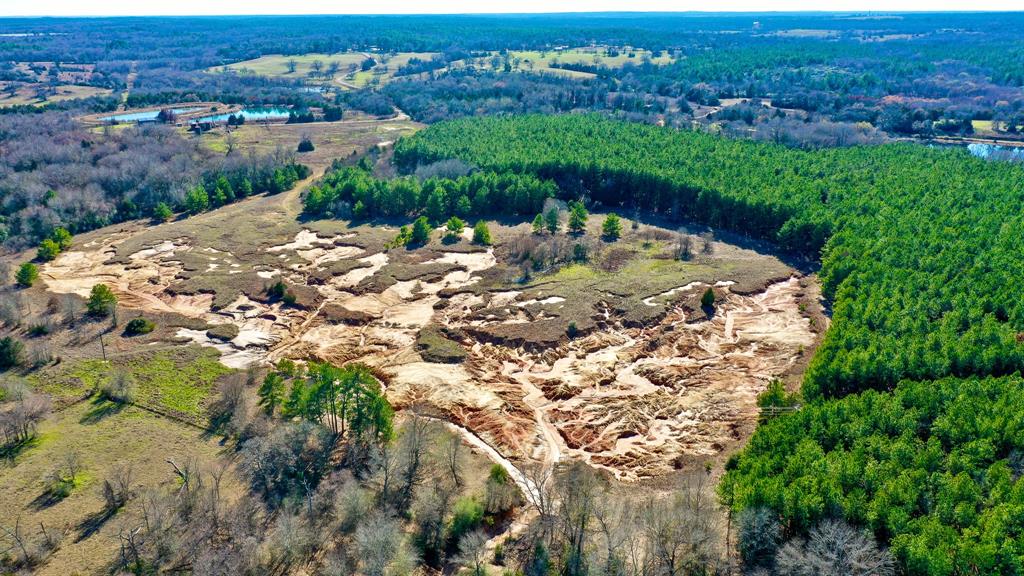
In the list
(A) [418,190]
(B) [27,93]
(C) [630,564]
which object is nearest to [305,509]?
(C) [630,564]

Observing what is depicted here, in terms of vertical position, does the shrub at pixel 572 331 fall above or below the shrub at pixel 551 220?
below

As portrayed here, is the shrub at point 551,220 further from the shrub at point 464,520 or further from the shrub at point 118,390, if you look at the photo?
the shrub at point 118,390

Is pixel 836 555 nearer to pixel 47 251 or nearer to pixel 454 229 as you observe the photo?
pixel 454 229

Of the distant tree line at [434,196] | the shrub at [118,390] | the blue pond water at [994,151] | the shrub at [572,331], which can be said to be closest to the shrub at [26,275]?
the shrub at [118,390]

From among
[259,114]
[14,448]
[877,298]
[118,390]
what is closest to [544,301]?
[877,298]

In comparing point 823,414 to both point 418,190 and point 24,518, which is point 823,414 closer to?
point 24,518
